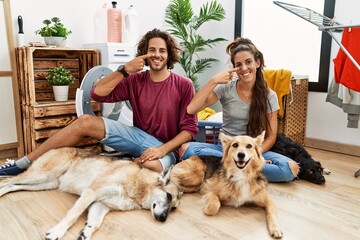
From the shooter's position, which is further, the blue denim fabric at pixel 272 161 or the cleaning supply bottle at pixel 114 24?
the cleaning supply bottle at pixel 114 24

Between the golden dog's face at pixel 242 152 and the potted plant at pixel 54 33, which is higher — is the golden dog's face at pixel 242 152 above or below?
below

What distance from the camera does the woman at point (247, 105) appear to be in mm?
2301

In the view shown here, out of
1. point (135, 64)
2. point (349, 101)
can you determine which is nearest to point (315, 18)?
point (349, 101)

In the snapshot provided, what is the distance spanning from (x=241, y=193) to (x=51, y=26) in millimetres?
2531

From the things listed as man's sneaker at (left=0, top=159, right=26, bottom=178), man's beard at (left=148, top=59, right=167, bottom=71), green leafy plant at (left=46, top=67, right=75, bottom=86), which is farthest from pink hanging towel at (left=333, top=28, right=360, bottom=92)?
man's sneaker at (left=0, top=159, right=26, bottom=178)

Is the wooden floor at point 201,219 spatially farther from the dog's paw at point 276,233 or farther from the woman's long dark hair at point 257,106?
the woman's long dark hair at point 257,106

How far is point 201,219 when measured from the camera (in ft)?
6.07

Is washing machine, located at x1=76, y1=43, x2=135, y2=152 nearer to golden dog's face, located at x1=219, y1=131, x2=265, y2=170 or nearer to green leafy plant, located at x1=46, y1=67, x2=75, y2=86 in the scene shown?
green leafy plant, located at x1=46, y1=67, x2=75, y2=86

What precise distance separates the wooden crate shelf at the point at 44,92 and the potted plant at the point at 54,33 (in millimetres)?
100

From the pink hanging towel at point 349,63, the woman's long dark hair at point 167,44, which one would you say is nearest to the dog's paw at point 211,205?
the woman's long dark hair at point 167,44

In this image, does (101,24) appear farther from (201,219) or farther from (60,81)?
(201,219)

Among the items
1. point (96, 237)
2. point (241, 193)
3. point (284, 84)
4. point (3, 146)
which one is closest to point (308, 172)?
point (241, 193)

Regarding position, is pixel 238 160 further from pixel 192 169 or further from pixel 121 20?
pixel 121 20

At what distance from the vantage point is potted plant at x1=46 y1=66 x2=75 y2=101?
3115mm
